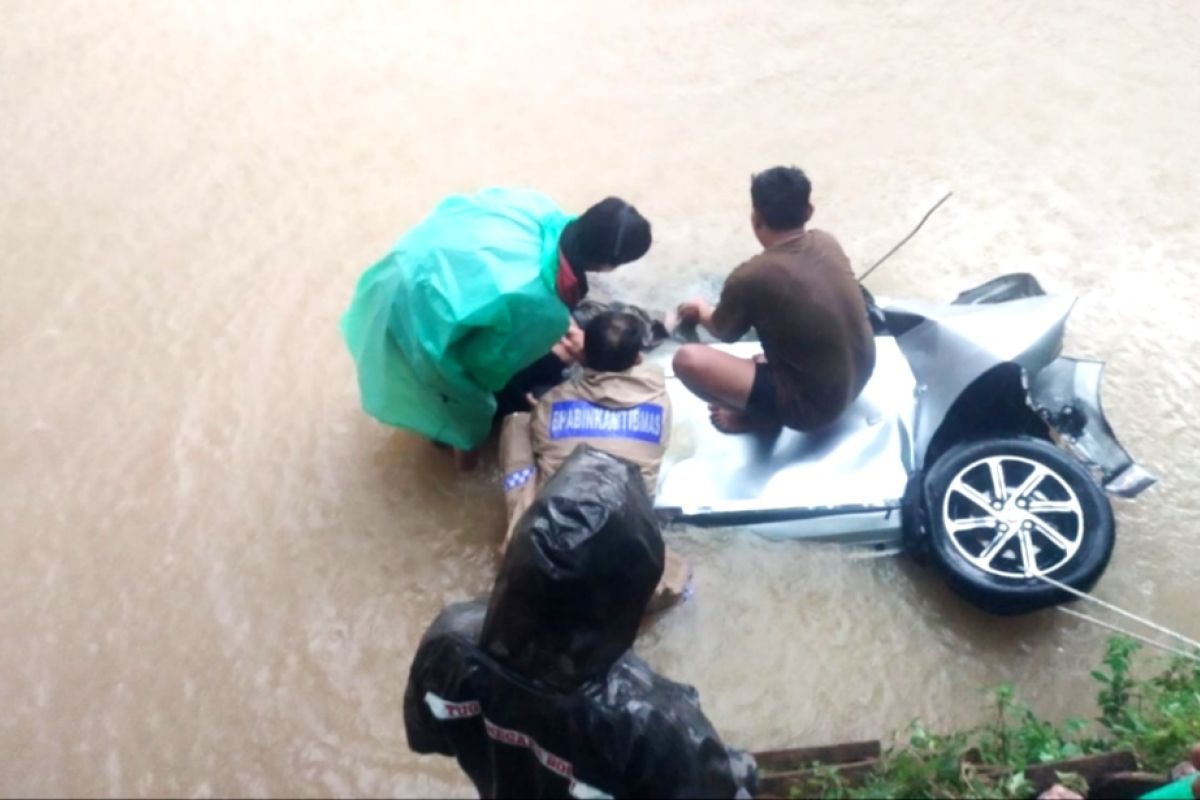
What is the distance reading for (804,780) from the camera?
Answer: 8.20 feet

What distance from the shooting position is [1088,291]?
162 inches

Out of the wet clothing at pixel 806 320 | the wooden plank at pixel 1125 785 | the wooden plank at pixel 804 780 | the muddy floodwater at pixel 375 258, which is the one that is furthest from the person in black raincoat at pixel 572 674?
the wet clothing at pixel 806 320

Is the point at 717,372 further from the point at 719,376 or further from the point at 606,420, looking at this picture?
the point at 606,420

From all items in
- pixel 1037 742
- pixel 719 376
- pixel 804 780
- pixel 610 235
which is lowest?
pixel 1037 742

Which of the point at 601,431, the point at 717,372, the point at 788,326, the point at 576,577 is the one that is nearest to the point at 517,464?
the point at 601,431

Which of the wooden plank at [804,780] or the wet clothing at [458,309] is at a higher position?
the wet clothing at [458,309]

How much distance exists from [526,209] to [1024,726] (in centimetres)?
184

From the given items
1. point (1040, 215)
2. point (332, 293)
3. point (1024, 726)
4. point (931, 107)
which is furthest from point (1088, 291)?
point (332, 293)

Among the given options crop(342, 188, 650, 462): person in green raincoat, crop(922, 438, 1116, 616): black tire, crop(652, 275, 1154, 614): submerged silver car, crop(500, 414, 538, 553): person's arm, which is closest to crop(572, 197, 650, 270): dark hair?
crop(342, 188, 650, 462): person in green raincoat

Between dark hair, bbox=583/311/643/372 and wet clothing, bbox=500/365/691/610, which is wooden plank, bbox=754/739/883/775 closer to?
wet clothing, bbox=500/365/691/610

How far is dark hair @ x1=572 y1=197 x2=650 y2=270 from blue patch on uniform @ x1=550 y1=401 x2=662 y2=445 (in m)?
0.40

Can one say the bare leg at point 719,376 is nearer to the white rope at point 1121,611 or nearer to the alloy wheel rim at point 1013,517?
the alloy wheel rim at point 1013,517

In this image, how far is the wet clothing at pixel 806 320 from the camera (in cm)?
307

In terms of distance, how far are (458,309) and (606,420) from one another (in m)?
0.51
